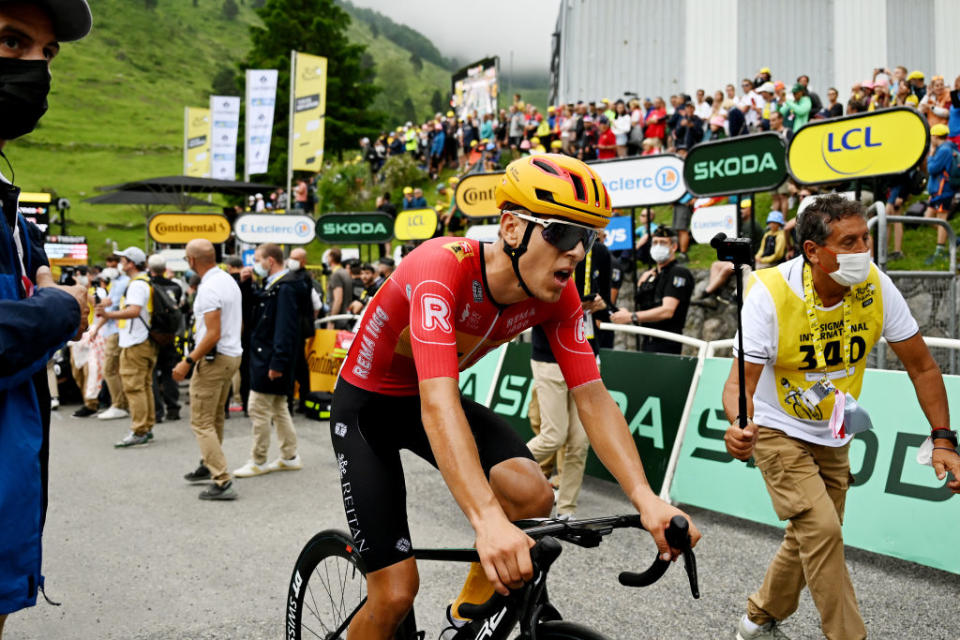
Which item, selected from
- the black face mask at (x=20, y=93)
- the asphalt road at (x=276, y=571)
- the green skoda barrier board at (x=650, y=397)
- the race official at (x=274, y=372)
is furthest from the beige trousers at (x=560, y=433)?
the black face mask at (x=20, y=93)

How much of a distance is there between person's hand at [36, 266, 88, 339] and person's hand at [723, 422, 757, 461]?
2.31 metres

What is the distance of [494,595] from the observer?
2213mm

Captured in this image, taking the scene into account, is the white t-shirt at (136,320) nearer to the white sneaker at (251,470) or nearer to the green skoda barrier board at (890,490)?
the white sneaker at (251,470)

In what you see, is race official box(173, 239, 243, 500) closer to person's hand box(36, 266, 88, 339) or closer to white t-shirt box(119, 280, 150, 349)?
white t-shirt box(119, 280, 150, 349)

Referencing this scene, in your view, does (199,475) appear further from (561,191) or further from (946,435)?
(946,435)

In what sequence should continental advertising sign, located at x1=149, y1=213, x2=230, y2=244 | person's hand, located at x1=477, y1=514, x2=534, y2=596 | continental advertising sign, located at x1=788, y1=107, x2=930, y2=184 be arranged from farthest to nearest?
continental advertising sign, located at x1=149, y1=213, x2=230, y2=244 < continental advertising sign, located at x1=788, y1=107, x2=930, y2=184 < person's hand, located at x1=477, y1=514, x2=534, y2=596

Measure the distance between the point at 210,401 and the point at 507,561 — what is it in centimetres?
602

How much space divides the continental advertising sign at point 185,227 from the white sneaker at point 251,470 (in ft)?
29.9

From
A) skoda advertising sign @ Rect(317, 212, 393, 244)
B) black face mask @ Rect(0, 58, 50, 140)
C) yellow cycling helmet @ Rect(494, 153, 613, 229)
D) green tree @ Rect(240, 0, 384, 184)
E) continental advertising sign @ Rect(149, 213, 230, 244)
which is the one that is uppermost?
green tree @ Rect(240, 0, 384, 184)

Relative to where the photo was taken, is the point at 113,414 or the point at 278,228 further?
the point at 278,228

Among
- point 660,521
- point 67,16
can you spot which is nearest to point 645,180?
point 660,521

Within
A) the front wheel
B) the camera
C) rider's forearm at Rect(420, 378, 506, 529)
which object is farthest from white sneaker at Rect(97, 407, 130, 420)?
the camera

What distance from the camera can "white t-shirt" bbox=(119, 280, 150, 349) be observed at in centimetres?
951

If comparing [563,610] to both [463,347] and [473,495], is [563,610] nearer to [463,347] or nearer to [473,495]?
[463,347]
